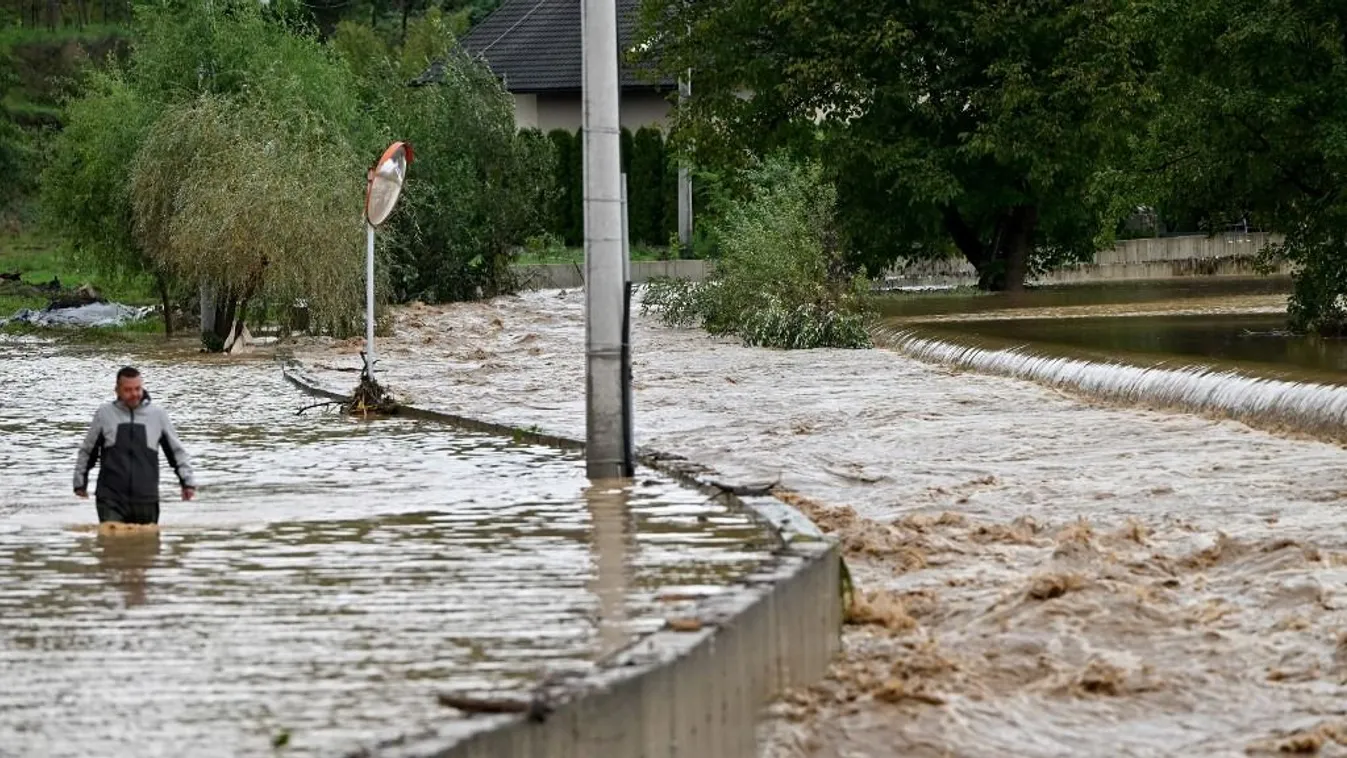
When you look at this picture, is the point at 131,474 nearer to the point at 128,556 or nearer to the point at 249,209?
the point at 128,556

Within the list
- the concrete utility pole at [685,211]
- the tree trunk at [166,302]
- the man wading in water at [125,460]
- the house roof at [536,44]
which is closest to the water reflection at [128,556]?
the man wading in water at [125,460]

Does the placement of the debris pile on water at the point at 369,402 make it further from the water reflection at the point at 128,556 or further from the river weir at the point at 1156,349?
the water reflection at the point at 128,556

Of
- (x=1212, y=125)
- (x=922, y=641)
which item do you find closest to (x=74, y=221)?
(x=1212, y=125)

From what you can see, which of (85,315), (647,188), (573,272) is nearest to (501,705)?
(85,315)

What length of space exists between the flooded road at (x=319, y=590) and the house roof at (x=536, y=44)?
53.7 m

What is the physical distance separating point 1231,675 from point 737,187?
35.8m

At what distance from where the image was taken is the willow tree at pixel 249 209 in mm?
34125

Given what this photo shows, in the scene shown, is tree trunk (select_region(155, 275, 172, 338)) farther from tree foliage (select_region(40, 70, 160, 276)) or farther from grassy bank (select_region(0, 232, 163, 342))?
grassy bank (select_region(0, 232, 163, 342))

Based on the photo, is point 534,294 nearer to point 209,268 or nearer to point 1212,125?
point 209,268

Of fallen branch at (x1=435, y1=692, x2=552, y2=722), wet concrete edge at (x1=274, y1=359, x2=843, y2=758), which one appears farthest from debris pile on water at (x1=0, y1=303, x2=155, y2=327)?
fallen branch at (x1=435, y1=692, x2=552, y2=722)

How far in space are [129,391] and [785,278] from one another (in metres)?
21.5

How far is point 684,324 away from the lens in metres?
40.8

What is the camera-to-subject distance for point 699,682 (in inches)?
319

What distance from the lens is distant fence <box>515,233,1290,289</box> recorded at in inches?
2090
